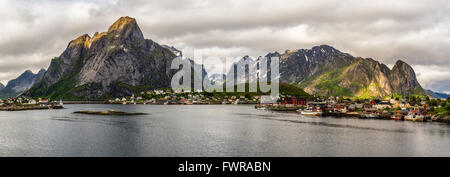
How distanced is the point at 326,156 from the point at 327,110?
130 metres

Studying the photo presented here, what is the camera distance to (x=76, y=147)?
63.7 meters

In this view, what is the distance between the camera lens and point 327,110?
18112 cm
